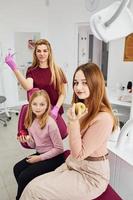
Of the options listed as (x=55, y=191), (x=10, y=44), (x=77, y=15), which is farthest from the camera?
(x=10, y=44)

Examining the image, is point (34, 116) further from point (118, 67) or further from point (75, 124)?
point (118, 67)

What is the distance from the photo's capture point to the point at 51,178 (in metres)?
1.14

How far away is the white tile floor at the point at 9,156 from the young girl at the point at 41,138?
46 centimetres

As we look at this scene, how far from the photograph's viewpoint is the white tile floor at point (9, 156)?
6.49 feet

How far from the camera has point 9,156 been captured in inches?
102

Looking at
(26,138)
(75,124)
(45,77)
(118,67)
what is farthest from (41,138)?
(118,67)

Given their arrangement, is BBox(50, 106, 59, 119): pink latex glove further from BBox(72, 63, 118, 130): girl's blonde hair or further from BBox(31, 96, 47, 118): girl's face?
BBox(72, 63, 118, 130): girl's blonde hair

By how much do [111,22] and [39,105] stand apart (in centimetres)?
Result: 106

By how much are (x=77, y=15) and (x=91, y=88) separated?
318 centimetres

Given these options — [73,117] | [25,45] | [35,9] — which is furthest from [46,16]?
[73,117]

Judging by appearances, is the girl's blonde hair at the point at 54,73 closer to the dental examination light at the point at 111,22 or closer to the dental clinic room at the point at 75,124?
the dental clinic room at the point at 75,124

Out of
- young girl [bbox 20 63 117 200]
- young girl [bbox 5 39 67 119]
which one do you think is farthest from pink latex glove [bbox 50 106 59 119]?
young girl [bbox 20 63 117 200]

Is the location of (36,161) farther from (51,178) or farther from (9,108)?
(9,108)

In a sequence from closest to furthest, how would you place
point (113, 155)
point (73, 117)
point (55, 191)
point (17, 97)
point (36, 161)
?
point (73, 117) < point (55, 191) < point (113, 155) < point (36, 161) < point (17, 97)
